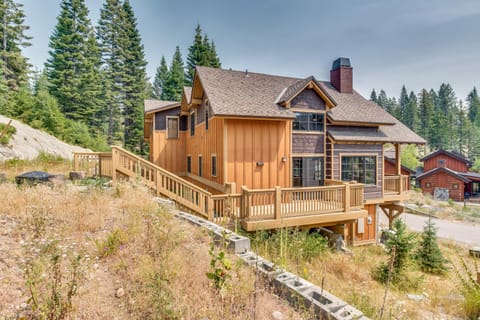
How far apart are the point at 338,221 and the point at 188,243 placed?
6.28m

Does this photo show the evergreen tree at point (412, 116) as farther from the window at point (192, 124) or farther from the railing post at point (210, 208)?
the railing post at point (210, 208)

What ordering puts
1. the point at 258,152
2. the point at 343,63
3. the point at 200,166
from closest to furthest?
the point at 258,152
the point at 200,166
the point at 343,63

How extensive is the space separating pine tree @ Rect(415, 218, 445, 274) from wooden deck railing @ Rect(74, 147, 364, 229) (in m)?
2.70

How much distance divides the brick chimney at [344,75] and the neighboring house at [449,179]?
26.4 meters

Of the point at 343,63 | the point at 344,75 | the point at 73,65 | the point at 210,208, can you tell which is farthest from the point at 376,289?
the point at 73,65

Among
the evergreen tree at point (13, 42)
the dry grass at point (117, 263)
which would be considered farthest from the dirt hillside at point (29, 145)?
the evergreen tree at point (13, 42)

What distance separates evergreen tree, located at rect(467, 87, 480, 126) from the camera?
2791 inches

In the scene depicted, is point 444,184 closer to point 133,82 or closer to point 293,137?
point 293,137

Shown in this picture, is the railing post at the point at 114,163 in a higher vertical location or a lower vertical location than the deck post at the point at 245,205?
higher

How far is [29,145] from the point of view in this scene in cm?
1655

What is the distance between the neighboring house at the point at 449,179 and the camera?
29.8m

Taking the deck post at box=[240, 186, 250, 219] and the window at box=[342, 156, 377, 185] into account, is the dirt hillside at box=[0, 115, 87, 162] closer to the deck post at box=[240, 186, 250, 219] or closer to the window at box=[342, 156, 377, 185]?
the deck post at box=[240, 186, 250, 219]

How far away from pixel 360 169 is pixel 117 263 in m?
11.7

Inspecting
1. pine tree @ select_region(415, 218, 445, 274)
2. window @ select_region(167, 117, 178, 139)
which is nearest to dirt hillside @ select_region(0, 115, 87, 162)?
window @ select_region(167, 117, 178, 139)
